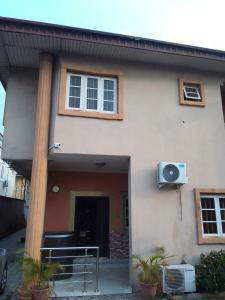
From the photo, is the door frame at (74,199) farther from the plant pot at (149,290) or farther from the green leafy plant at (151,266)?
the plant pot at (149,290)

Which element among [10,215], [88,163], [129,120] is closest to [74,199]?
[88,163]

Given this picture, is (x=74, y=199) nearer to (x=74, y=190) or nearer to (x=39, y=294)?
(x=74, y=190)

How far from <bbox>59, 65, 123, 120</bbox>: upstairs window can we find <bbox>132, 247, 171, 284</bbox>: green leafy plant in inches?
159

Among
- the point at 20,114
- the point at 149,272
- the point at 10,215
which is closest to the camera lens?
the point at 149,272

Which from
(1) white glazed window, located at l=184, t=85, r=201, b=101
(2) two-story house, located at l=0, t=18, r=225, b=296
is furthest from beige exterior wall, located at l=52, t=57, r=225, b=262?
(1) white glazed window, located at l=184, t=85, r=201, b=101

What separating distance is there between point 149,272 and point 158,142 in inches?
146

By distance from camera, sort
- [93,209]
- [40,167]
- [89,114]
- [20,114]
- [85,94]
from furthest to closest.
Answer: [93,209] < [20,114] < [85,94] < [89,114] < [40,167]

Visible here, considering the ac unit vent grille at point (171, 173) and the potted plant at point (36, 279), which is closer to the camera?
the potted plant at point (36, 279)

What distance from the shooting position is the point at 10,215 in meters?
21.9

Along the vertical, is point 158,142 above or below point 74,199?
above

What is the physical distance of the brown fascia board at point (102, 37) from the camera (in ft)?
24.4

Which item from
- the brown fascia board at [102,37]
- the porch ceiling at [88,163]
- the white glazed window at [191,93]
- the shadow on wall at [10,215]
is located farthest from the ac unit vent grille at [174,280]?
the shadow on wall at [10,215]

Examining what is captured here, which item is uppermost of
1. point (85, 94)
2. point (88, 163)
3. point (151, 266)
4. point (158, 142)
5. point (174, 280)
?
point (85, 94)

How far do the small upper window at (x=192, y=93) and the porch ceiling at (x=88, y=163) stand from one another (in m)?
2.85
